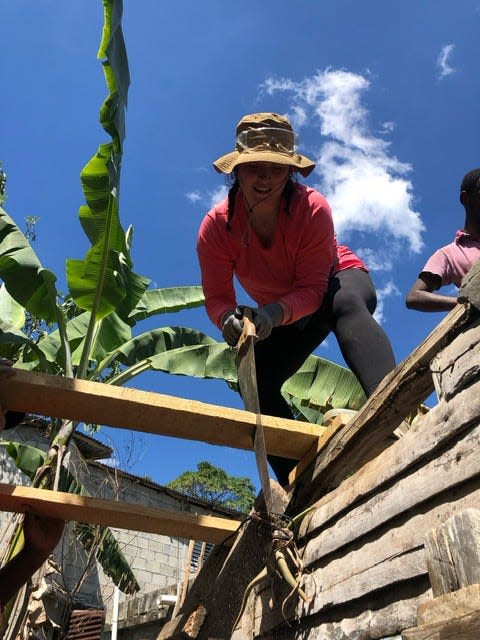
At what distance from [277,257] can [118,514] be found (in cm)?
136

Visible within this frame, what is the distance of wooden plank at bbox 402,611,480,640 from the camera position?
0.87 metres

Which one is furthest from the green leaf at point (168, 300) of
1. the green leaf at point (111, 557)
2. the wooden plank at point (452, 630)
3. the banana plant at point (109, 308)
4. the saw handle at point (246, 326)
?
the wooden plank at point (452, 630)

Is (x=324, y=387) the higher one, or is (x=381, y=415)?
(x=324, y=387)

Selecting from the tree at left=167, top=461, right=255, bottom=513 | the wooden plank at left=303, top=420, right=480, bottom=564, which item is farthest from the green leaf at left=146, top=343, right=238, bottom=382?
the tree at left=167, top=461, right=255, bottom=513

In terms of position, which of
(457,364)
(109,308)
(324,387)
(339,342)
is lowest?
(457,364)

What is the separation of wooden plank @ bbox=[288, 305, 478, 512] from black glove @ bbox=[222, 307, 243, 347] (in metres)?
0.52

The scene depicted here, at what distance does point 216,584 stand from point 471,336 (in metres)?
1.75

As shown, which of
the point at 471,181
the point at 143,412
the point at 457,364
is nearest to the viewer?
the point at 457,364

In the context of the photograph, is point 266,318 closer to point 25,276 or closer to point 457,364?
point 457,364

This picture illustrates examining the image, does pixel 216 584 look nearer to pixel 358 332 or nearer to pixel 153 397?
pixel 153 397

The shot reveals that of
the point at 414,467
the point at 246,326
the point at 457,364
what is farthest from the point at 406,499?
the point at 246,326

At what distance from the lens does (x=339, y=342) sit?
92.7 inches

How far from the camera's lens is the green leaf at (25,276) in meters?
5.29

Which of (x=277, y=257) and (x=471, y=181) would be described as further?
(x=471, y=181)
